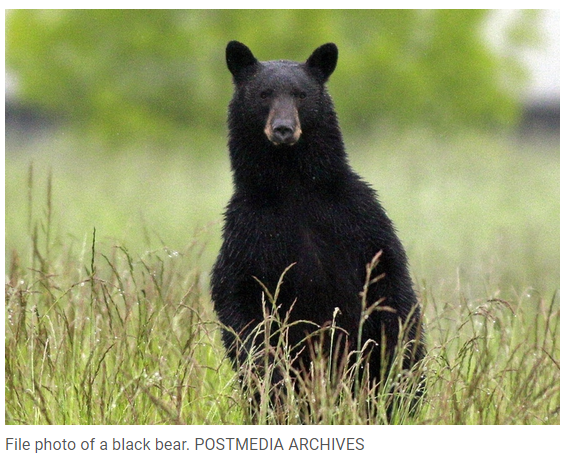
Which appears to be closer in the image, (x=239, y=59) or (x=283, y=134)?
(x=283, y=134)

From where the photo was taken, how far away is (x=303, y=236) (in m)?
4.64

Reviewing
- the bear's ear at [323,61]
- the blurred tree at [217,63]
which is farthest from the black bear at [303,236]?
the blurred tree at [217,63]

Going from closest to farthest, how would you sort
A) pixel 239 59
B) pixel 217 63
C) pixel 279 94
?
pixel 279 94 → pixel 239 59 → pixel 217 63

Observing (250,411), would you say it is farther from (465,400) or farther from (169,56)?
(169,56)

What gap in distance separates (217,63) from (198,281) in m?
16.0

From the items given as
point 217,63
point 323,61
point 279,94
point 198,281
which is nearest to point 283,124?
point 279,94

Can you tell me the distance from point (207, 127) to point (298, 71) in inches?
673

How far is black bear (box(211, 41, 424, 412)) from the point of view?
4582mm

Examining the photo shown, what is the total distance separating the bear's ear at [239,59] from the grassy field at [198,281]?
0.95 metres

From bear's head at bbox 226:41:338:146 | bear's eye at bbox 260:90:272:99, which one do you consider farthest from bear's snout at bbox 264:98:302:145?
bear's eye at bbox 260:90:272:99

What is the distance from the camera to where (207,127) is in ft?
71.6

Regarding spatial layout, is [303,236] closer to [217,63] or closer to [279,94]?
[279,94]

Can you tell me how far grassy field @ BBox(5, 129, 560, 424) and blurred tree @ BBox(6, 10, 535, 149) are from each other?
1.44m

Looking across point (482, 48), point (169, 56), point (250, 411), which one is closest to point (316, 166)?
point (250, 411)
